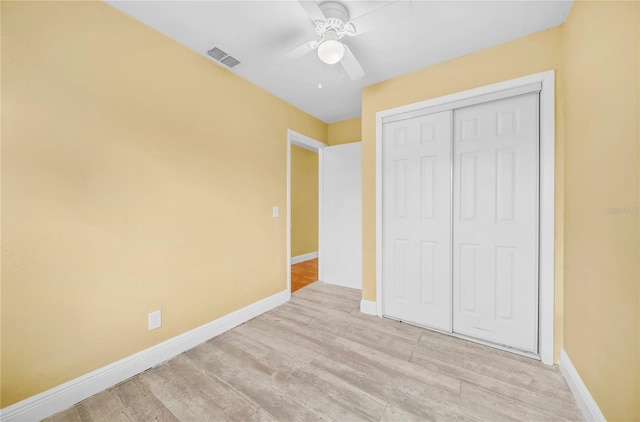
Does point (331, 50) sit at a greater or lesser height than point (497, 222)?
greater

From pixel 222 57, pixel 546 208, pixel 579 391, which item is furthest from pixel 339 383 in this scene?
pixel 222 57

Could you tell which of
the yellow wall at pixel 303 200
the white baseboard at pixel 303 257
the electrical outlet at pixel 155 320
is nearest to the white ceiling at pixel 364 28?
the electrical outlet at pixel 155 320

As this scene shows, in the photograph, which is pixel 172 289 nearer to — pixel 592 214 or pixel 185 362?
pixel 185 362

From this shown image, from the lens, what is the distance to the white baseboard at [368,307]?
2.43 metres

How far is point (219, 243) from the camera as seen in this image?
2139 millimetres

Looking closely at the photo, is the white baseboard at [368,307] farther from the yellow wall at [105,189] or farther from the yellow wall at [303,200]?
the yellow wall at [303,200]

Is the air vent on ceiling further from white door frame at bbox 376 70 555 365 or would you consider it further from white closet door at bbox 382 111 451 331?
white door frame at bbox 376 70 555 365

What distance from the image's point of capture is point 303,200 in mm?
4910

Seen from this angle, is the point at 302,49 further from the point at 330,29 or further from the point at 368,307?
the point at 368,307

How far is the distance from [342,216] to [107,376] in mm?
2767

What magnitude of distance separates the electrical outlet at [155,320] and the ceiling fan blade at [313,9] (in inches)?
87.8

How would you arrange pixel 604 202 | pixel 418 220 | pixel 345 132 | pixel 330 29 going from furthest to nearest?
pixel 345 132
pixel 418 220
pixel 330 29
pixel 604 202

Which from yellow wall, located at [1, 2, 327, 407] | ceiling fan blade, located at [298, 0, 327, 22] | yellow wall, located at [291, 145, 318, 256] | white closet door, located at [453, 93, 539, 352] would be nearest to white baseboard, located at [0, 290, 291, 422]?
yellow wall, located at [1, 2, 327, 407]

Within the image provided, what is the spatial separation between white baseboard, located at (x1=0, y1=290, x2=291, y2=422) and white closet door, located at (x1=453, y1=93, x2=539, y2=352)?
219cm
